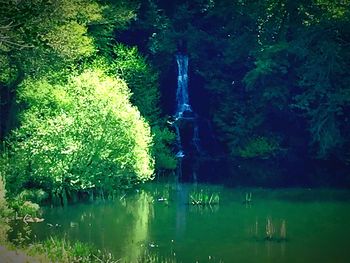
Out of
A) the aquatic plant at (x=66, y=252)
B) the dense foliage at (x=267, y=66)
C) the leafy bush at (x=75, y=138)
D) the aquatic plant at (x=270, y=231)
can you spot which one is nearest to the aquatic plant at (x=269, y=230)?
the aquatic plant at (x=270, y=231)

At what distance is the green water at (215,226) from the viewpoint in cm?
1477

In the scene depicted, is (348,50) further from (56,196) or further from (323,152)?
Answer: (56,196)

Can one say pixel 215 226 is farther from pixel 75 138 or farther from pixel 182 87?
pixel 182 87

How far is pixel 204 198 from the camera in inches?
851

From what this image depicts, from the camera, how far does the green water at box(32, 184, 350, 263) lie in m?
14.8

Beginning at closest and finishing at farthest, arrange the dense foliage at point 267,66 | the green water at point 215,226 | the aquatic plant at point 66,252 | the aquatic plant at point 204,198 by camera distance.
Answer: the aquatic plant at point 66,252, the green water at point 215,226, the aquatic plant at point 204,198, the dense foliage at point 267,66

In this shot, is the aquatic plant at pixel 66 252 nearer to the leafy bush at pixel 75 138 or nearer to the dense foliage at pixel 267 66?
the leafy bush at pixel 75 138

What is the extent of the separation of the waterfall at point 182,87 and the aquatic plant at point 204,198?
12.2 metres

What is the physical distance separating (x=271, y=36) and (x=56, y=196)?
1760cm

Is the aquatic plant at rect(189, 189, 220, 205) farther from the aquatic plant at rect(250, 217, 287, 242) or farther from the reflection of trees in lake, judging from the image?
the aquatic plant at rect(250, 217, 287, 242)

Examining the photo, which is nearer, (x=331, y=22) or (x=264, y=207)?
(x=264, y=207)

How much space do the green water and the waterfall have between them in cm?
1158

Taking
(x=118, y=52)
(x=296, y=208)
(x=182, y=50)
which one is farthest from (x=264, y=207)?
(x=182, y=50)

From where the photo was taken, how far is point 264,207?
20438mm
